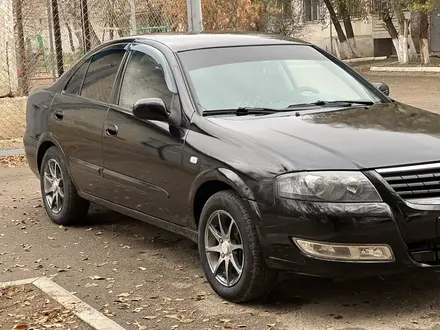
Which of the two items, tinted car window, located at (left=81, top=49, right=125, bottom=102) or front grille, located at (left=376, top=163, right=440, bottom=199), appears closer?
front grille, located at (left=376, top=163, right=440, bottom=199)

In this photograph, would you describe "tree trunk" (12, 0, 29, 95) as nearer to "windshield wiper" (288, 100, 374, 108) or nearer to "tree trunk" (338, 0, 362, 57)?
"windshield wiper" (288, 100, 374, 108)

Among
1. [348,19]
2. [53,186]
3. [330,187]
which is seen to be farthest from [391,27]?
[330,187]

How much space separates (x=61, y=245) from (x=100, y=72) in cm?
151

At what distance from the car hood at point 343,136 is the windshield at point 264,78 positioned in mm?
271

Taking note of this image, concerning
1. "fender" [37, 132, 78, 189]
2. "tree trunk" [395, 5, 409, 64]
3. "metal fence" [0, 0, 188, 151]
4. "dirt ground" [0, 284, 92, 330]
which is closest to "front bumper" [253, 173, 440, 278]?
"dirt ground" [0, 284, 92, 330]

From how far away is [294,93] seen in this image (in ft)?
19.5

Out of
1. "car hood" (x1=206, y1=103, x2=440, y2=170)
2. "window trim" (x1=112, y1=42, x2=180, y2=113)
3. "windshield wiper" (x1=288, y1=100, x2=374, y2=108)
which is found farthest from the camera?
"window trim" (x1=112, y1=42, x2=180, y2=113)

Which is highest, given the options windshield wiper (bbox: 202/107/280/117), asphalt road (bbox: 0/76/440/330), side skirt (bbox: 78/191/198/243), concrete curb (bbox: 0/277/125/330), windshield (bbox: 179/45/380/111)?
windshield (bbox: 179/45/380/111)

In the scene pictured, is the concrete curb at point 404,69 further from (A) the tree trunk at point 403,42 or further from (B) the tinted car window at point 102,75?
(B) the tinted car window at point 102,75

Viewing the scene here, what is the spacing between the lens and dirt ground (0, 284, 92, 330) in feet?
15.8

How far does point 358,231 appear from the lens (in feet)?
14.8

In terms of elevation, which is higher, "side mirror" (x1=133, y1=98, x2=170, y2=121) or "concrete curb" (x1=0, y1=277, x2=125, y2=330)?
"side mirror" (x1=133, y1=98, x2=170, y2=121)

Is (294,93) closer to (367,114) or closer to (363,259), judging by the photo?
(367,114)

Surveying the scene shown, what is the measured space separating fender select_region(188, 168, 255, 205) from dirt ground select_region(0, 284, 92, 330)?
1.13 meters
